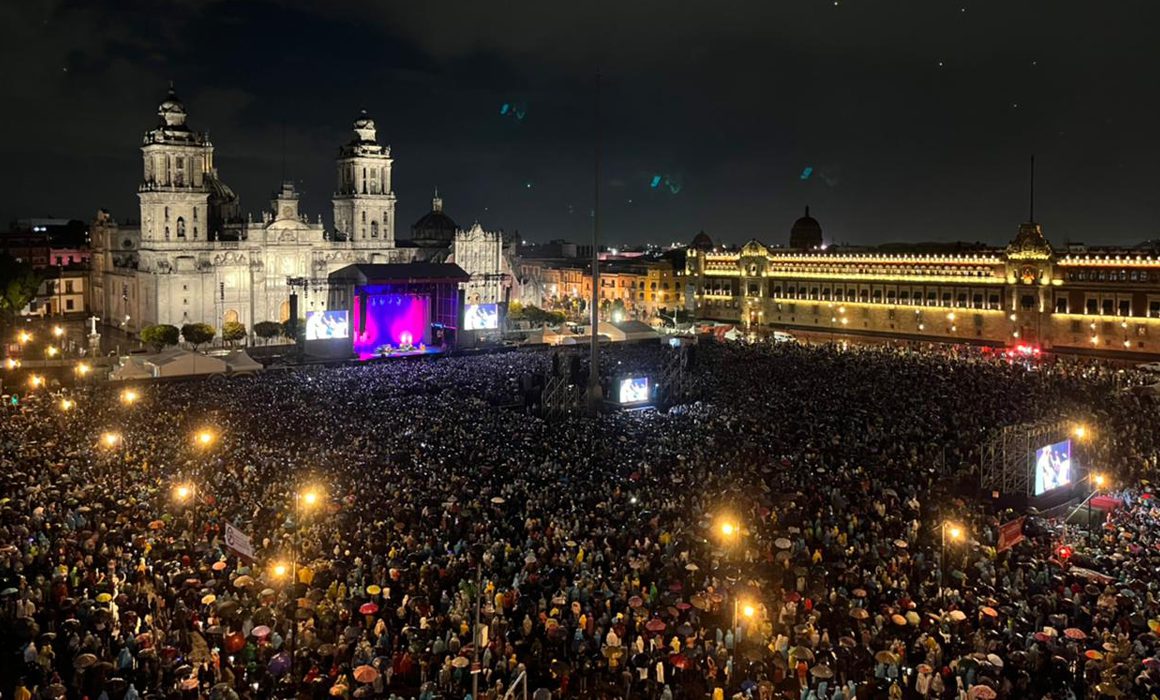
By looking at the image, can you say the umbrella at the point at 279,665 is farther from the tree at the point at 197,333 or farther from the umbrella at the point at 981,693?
the tree at the point at 197,333

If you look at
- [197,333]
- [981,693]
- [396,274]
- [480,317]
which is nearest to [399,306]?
[396,274]

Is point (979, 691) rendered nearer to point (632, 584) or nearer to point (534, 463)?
point (632, 584)

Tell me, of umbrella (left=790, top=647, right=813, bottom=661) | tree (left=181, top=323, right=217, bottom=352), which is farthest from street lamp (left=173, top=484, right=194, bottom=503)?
Answer: tree (left=181, top=323, right=217, bottom=352)

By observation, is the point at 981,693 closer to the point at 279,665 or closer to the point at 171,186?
the point at 279,665

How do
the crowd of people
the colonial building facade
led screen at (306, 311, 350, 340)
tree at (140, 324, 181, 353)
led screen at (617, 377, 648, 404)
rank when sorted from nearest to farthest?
the crowd of people → led screen at (617, 377, 648, 404) → led screen at (306, 311, 350, 340) → tree at (140, 324, 181, 353) → the colonial building facade

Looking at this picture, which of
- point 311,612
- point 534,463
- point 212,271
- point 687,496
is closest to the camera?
point 311,612

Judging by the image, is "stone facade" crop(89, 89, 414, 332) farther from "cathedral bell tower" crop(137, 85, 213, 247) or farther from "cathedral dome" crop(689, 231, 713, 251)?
"cathedral dome" crop(689, 231, 713, 251)

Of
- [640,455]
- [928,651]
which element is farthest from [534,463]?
[928,651]
